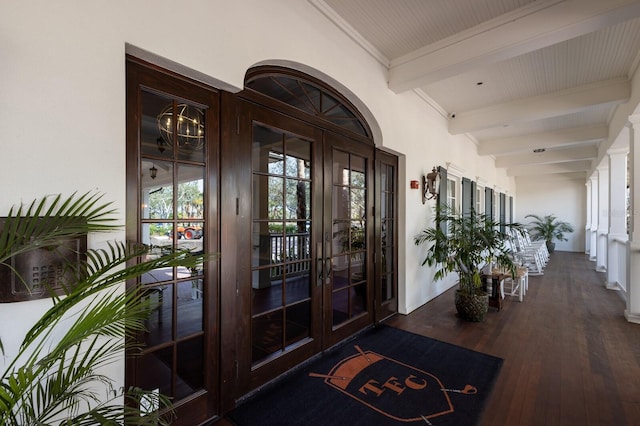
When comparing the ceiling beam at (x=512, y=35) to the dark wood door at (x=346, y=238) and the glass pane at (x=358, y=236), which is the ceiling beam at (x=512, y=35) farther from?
the glass pane at (x=358, y=236)

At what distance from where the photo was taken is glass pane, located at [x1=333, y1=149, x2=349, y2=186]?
120 inches

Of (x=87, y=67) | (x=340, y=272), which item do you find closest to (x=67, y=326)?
(x=87, y=67)

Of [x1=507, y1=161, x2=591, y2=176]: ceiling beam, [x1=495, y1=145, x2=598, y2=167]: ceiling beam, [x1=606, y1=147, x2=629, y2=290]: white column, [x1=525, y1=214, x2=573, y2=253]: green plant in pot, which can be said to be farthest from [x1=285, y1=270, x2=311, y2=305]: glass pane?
[x1=525, y1=214, x2=573, y2=253]: green plant in pot

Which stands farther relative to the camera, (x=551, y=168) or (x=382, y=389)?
(x=551, y=168)

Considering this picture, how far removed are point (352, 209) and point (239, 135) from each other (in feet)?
5.28

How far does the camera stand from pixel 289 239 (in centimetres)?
260

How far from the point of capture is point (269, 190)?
244 centimetres

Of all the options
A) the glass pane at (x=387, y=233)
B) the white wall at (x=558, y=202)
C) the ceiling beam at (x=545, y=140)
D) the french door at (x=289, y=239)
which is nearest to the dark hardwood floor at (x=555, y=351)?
the glass pane at (x=387, y=233)

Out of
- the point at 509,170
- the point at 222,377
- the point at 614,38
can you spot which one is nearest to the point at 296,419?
the point at 222,377

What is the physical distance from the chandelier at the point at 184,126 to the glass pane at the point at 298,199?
86 centimetres

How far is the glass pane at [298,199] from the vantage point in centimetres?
260

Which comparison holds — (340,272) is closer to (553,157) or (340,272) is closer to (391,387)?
(391,387)

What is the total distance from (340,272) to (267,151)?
4.99 feet

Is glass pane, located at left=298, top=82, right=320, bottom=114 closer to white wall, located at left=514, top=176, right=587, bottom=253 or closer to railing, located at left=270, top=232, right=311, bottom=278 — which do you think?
railing, located at left=270, top=232, right=311, bottom=278
